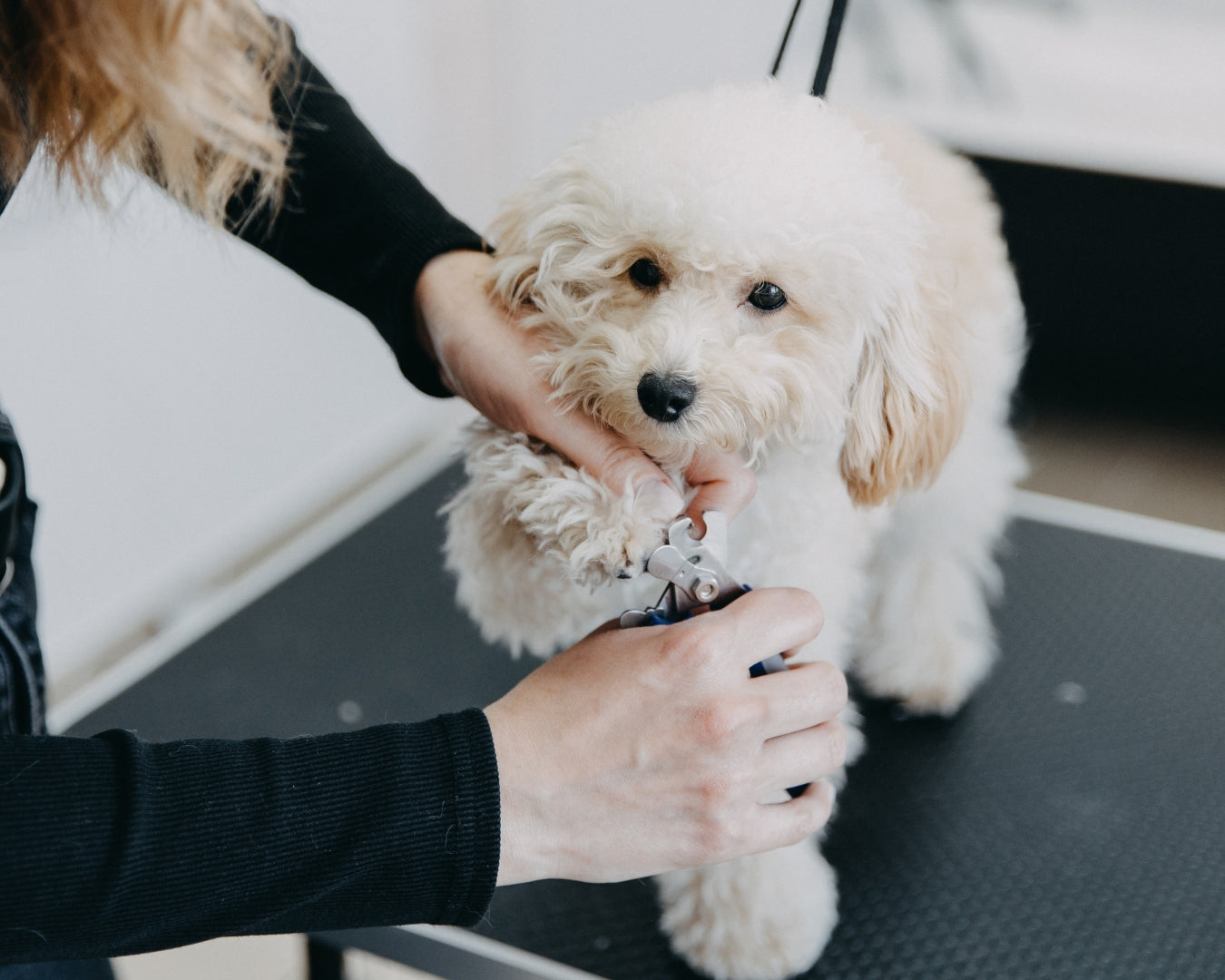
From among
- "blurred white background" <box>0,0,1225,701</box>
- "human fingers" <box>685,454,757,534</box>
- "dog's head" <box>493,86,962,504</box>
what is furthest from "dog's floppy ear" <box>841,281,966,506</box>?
"blurred white background" <box>0,0,1225,701</box>

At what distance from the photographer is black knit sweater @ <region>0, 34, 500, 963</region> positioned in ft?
1.47

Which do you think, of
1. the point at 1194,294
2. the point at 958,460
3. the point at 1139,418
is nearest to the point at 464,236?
the point at 958,460

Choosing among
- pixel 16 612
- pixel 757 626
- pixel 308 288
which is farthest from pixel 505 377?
pixel 308 288

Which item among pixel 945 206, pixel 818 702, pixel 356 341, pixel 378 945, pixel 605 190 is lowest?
pixel 378 945

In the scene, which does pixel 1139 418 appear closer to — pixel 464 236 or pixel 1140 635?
pixel 1140 635

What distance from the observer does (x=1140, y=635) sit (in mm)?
1107

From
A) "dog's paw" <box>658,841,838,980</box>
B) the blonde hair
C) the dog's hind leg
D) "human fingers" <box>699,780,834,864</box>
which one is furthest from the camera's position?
the dog's hind leg

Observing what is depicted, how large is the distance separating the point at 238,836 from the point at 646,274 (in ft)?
1.33

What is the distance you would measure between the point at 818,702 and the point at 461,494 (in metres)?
0.32

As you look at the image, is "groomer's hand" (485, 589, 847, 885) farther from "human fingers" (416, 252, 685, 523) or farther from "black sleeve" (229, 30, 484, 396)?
"black sleeve" (229, 30, 484, 396)

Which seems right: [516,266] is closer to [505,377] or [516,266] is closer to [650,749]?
[505,377]

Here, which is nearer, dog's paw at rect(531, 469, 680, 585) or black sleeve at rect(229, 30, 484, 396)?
dog's paw at rect(531, 469, 680, 585)

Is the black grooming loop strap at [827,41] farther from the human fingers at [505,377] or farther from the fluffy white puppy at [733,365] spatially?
the human fingers at [505,377]

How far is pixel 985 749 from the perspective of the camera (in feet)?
3.19
